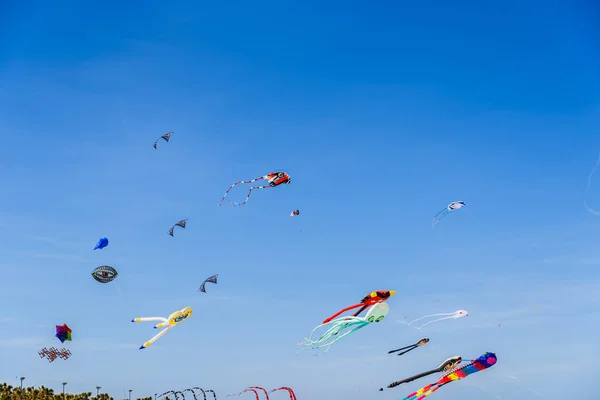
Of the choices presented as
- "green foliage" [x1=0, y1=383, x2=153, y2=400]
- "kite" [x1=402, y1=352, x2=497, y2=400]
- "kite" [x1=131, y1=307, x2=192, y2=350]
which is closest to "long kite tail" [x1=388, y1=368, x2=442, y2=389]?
"kite" [x1=402, y1=352, x2=497, y2=400]

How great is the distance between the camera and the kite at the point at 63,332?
79.6 metres

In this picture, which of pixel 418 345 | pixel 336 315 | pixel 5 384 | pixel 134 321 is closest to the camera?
pixel 336 315

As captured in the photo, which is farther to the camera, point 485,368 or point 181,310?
point 181,310

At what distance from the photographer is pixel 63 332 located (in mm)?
80250

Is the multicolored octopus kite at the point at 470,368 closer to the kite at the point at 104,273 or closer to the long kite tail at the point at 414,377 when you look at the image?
the long kite tail at the point at 414,377

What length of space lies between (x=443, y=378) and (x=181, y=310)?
102 ft

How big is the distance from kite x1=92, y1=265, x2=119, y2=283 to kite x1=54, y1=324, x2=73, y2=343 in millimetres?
12992

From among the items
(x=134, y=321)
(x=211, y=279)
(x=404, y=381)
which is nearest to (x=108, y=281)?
(x=134, y=321)

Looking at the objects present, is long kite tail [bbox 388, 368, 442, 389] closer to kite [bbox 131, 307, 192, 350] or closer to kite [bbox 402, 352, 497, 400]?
kite [bbox 402, 352, 497, 400]

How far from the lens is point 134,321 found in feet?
230

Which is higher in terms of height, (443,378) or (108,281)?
(108,281)

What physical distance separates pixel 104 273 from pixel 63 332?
1333 cm

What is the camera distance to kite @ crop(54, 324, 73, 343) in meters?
79.6

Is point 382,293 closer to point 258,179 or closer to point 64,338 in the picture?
Answer: point 258,179
